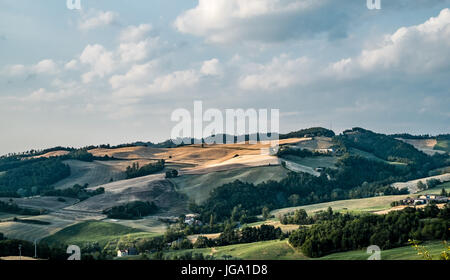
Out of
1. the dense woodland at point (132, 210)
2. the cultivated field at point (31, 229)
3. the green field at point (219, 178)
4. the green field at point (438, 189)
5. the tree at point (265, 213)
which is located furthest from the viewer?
the green field at point (219, 178)

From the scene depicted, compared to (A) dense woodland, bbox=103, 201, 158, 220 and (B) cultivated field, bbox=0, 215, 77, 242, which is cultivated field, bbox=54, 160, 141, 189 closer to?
(A) dense woodland, bbox=103, 201, 158, 220

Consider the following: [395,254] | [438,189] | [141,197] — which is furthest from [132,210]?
[395,254]

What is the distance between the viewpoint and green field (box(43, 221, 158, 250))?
75125mm

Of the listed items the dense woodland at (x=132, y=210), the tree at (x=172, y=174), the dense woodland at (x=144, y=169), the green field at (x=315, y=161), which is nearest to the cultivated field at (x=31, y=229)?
the dense woodland at (x=132, y=210)

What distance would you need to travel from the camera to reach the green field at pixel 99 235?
75.1m

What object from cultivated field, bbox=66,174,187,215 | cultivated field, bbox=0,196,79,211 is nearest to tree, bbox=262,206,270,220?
cultivated field, bbox=66,174,187,215

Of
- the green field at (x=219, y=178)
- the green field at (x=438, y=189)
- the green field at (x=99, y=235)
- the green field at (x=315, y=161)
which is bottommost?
the green field at (x=99, y=235)

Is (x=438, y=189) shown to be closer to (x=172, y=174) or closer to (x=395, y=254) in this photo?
(x=172, y=174)

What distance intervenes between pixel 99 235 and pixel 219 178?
45.2 metres

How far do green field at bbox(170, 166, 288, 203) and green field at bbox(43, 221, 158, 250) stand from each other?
30290 millimetres

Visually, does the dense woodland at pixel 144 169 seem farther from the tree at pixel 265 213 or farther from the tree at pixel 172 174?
the tree at pixel 265 213

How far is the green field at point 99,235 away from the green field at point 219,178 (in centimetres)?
3029
